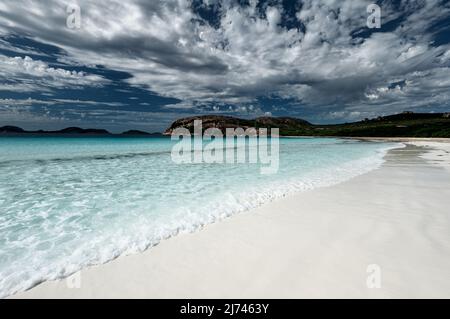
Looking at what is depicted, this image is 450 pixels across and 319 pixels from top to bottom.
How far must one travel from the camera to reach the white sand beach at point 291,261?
3496 mm

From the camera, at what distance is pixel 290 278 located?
148 inches

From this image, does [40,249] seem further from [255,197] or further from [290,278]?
[255,197]

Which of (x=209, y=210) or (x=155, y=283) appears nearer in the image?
(x=155, y=283)

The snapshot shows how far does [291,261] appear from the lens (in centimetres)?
423

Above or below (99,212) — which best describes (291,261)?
below

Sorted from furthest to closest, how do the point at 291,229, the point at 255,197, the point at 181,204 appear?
the point at 255,197
the point at 181,204
the point at 291,229

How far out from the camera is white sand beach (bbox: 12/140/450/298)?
3.50 meters

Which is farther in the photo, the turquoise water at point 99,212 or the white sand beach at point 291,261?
the turquoise water at point 99,212

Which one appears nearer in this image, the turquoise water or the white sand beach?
the white sand beach

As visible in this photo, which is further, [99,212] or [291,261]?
[99,212]
